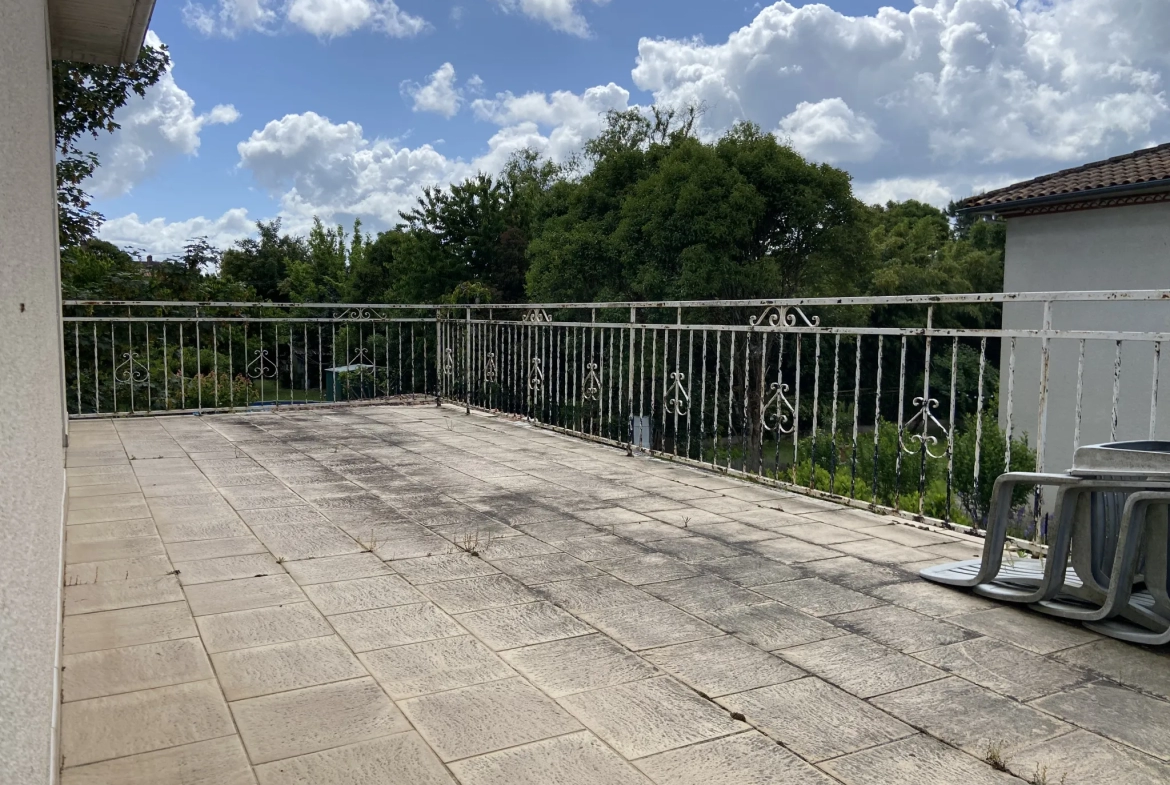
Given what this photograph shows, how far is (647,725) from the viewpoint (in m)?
2.33

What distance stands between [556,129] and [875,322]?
18833 mm

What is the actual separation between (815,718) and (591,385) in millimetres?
5426

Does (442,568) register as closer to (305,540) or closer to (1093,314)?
(305,540)

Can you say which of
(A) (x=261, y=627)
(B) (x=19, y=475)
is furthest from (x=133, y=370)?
(B) (x=19, y=475)

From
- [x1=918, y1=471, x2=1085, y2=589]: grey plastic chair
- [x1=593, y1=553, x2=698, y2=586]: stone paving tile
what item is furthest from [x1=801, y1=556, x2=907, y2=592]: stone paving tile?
[x1=593, y1=553, x2=698, y2=586]: stone paving tile

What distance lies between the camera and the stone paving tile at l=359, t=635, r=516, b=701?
257 cm

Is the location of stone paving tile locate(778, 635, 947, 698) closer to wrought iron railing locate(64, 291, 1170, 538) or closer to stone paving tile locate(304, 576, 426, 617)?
wrought iron railing locate(64, 291, 1170, 538)

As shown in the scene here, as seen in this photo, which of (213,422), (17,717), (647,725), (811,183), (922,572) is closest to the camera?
(17,717)

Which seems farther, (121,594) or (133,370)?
(133,370)

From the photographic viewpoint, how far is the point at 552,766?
2.12 metres

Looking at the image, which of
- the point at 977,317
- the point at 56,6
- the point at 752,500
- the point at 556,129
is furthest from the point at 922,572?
the point at 556,129

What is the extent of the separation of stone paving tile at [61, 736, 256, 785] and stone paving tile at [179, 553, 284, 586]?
1.45 meters

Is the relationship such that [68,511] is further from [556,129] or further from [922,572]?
[556,129]

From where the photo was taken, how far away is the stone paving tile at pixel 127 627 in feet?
9.36
